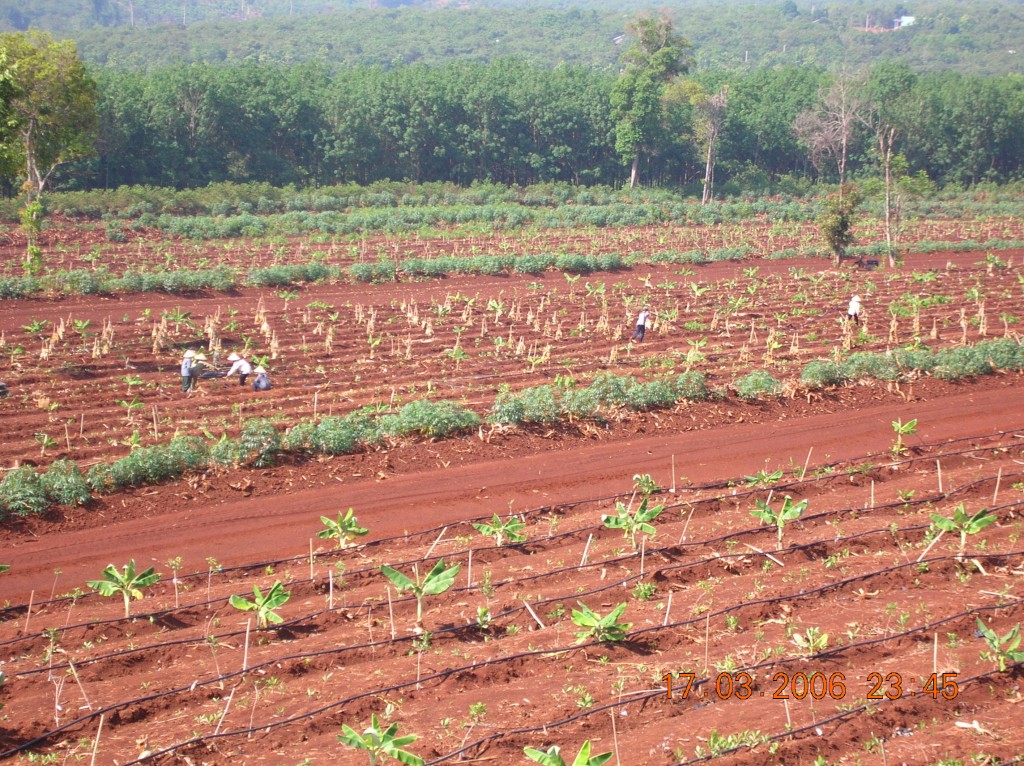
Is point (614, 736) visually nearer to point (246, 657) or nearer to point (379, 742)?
point (379, 742)

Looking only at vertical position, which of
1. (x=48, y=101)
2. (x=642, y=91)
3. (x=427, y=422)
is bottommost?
(x=427, y=422)

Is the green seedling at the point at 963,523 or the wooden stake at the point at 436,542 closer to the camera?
the green seedling at the point at 963,523

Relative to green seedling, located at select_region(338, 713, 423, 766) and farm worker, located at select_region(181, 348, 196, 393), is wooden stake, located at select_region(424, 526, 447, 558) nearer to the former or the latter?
green seedling, located at select_region(338, 713, 423, 766)

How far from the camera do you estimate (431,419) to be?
14438 mm

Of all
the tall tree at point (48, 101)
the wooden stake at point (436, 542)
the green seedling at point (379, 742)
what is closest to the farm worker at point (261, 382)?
the wooden stake at point (436, 542)

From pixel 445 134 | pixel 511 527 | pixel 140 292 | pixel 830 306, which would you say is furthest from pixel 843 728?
pixel 445 134

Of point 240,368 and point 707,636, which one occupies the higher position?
point 240,368

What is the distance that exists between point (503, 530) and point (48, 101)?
21.6m

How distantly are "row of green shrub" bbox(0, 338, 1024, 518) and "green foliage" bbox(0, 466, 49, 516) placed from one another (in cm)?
1

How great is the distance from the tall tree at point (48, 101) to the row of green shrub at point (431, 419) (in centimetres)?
1594

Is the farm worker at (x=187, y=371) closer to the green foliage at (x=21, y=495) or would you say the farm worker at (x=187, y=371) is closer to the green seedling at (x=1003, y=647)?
the green foliage at (x=21, y=495)

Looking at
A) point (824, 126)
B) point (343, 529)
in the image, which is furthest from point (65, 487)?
point (824, 126)

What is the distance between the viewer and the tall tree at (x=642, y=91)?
195 ft

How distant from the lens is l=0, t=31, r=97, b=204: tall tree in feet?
84.1
